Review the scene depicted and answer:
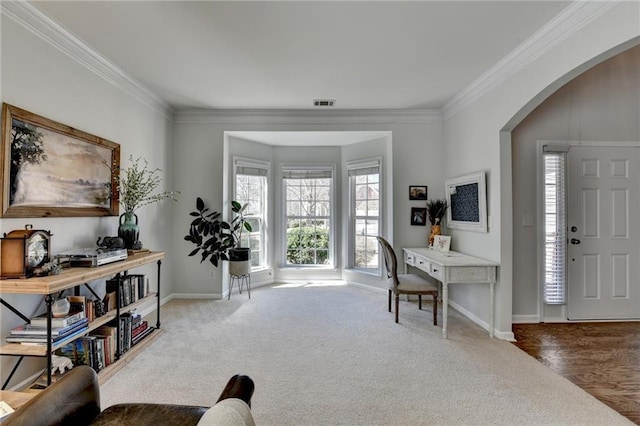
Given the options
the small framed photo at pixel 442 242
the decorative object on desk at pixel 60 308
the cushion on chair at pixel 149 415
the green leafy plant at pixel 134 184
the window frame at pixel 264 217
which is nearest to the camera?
the cushion on chair at pixel 149 415

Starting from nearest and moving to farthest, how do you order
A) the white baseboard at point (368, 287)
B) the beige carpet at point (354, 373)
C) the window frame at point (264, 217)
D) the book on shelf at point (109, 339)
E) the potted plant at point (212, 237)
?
the beige carpet at point (354, 373) < the book on shelf at point (109, 339) < the potted plant at point (212, 237) < the white baseboard at point (368, 287) < the window frame at point (264, 217)

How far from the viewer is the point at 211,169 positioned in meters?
4.44

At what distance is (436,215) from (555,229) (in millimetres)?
1335

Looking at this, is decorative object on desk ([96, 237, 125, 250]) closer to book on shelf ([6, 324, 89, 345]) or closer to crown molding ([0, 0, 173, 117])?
book on shelf ([6, 324, 89, 345])

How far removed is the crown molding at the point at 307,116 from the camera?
4398 millimetres

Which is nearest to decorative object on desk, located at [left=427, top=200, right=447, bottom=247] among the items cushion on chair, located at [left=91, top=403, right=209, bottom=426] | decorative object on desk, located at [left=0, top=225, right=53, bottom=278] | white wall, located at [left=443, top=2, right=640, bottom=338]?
white wall, located at [left=443, top=2, right=640, bottom=338]

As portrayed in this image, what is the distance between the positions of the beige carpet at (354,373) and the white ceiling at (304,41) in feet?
9.06

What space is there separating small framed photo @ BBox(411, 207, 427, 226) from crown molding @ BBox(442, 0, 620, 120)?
150 cm

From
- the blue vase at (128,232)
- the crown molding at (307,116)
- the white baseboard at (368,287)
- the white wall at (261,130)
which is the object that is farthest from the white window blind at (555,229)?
the blue vase at (128,232)

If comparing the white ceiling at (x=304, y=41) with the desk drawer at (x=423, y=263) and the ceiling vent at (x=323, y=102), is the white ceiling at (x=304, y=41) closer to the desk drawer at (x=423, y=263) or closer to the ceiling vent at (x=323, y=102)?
the ceiling vent at (x=323, y=102)

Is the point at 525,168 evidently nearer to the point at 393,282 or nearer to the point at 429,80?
the point at 429,80

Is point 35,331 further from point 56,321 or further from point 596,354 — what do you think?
point 596,354

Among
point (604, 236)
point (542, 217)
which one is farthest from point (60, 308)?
point (604, 236)

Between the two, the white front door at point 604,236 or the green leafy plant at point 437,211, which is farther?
the green leafy plant at point 437,211
